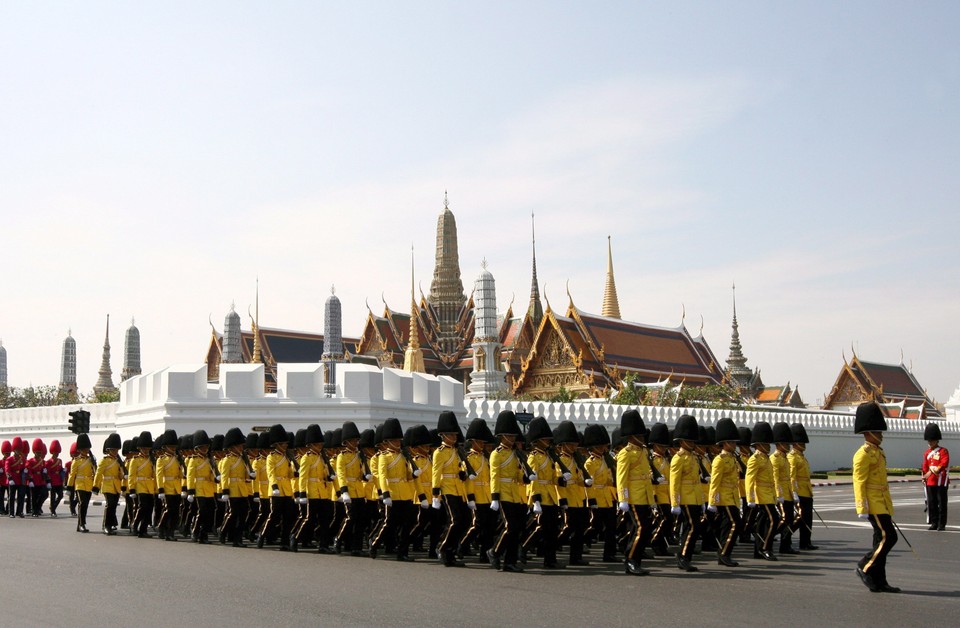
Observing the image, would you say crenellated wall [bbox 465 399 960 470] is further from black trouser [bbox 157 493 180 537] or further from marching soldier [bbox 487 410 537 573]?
marching soldier [bbox 487 410 537 573]

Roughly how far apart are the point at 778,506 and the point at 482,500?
3.64m

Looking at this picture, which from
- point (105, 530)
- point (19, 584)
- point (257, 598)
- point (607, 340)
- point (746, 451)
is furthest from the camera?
point (607, 340)

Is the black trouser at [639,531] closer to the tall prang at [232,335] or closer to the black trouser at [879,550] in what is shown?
the black trouser at [879,550]

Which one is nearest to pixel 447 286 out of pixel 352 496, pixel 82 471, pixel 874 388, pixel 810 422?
pixel 874 388

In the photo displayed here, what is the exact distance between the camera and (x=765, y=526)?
12.8m

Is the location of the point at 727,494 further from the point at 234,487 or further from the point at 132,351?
the point at 132,351

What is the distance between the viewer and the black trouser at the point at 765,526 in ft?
40.6

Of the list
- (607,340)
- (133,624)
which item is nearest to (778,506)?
(133,624)

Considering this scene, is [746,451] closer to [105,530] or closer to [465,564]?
[465,564]

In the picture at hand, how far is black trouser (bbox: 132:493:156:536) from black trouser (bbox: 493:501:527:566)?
802cm

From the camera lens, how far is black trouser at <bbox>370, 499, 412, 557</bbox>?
42.5ft

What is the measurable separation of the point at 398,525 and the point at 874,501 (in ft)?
18.5

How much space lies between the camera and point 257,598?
9.56 meters

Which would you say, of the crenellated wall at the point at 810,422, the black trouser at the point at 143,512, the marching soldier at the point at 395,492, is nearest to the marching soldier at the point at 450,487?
the marching soldier at the point at 395,492
